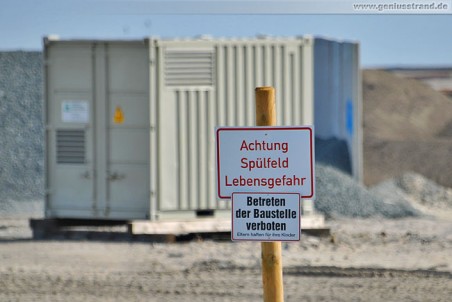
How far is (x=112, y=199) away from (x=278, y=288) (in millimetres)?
8200

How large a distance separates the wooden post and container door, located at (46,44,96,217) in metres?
8.15

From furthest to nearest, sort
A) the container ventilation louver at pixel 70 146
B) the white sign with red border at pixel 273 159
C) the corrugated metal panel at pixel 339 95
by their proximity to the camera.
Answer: the corrugated metal panel at pixel 339 95 < the container ventilation louver at pixel 70 146 < the white sign with red border at pixel 273 159

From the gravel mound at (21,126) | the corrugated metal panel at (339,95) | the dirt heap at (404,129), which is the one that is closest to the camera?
the gravel mound at (21,126)

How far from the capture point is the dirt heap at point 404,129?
24.3 metres

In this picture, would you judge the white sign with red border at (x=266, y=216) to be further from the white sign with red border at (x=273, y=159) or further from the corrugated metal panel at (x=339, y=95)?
the corrugated metal panel at (x=339, y=95)

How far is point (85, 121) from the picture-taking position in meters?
14.0

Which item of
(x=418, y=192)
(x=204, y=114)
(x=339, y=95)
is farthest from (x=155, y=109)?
(x=418, y=192)

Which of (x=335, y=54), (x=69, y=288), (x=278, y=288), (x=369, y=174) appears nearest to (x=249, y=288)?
(x=69, y=288)

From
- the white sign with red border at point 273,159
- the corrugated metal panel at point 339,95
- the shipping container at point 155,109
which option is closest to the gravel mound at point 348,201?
the corrugated metal panel at point 339,95

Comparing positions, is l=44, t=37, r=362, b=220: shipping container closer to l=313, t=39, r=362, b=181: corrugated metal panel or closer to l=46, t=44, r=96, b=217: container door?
l=46, t=44, r=96, b=217: container door

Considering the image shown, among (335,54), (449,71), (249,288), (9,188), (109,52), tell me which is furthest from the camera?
(449,71)

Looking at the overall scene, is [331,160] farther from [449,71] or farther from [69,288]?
[449,71]

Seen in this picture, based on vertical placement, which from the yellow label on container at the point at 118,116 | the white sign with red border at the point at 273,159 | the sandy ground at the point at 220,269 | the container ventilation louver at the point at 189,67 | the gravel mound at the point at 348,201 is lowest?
the sandy ground at the point at 220,269

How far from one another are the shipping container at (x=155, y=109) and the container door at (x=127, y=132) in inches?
0.5
